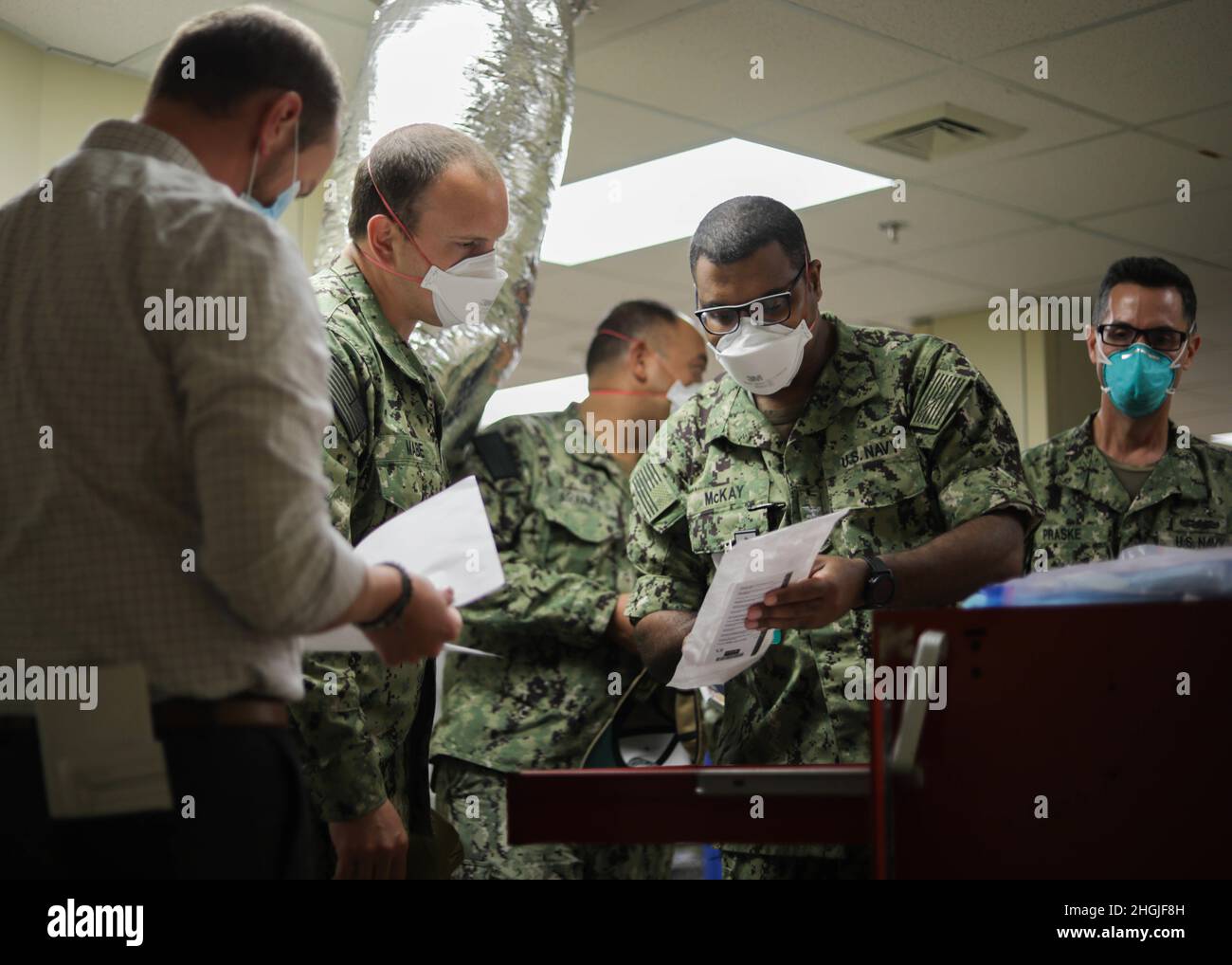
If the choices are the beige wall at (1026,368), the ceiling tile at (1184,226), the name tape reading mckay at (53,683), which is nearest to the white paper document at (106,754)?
the name tape reading mckay at (53,683)

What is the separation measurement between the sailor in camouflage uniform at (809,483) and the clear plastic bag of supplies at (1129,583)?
1.70 feet

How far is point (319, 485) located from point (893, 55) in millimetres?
3328

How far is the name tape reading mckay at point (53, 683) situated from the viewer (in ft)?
3.64

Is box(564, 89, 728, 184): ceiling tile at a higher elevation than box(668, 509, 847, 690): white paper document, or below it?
higher

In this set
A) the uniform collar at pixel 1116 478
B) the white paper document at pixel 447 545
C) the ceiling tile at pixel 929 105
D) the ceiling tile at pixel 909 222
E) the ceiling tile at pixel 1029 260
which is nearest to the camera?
the white paper document at pixel 447 545

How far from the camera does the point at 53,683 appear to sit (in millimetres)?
1126

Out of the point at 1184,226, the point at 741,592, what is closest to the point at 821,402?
the point at 741,592

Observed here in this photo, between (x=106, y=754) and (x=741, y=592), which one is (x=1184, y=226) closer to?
(x=741, y=592)

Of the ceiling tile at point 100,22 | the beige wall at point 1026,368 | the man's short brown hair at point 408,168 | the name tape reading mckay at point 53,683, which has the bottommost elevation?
the name tape reading mckay at point 53,683

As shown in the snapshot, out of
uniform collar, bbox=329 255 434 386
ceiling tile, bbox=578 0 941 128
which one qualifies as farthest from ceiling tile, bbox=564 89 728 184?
uniform collar, bbox=329 255 434 386

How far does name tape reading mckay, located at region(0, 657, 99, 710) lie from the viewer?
1.11 metres

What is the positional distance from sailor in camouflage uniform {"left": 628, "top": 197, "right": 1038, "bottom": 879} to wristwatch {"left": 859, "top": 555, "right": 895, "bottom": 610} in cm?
1
